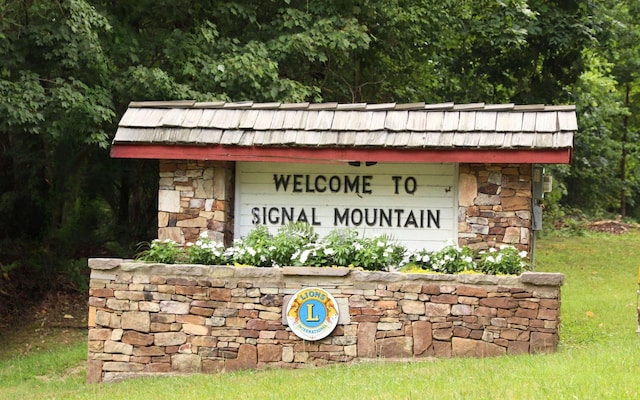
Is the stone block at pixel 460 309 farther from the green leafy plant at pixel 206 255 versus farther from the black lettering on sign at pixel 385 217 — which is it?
the green leafy plant at pixel 206 255

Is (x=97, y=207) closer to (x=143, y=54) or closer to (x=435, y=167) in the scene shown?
(x=143, y=54)

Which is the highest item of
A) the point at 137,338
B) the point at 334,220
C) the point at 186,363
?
the point at 334,220

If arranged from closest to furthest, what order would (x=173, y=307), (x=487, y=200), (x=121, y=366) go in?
(x=173, y=307), (x=121, y=366), (x=487, y=200)

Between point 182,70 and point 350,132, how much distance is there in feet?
15.0

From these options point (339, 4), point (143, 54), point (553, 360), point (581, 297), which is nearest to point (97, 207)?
point (143, 54)

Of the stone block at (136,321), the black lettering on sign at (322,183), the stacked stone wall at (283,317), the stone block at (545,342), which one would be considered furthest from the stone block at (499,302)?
the stone block at (136,321)

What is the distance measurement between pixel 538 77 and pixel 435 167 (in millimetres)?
9075

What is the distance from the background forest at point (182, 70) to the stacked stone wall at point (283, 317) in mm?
3315

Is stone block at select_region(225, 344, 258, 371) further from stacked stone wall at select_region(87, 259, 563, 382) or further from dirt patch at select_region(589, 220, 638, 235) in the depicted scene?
dirt patch at select_region(589, 220, 638, 235)

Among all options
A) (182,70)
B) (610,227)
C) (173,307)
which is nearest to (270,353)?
(173,307)

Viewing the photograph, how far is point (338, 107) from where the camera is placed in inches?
429

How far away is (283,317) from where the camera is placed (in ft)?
31.9

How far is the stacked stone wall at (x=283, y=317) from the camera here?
9398 millimetres

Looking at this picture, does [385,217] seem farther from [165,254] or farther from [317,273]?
[165,254]
